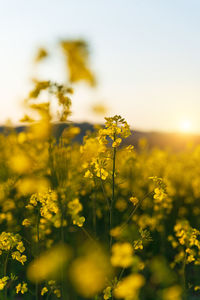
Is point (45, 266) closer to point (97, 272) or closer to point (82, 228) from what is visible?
point (97, 272)

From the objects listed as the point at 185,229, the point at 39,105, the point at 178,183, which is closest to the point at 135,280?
the point at 39,105

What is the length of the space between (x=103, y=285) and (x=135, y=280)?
43.4 inches

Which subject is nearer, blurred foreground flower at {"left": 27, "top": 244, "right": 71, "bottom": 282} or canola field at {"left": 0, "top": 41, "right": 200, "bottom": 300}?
canola field at {"left": 0, "top": 41, "right": 200, "bottom": 300}

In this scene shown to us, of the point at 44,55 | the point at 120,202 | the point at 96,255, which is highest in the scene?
the point at 44,55

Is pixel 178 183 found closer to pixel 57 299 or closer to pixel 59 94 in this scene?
pixel 57 299

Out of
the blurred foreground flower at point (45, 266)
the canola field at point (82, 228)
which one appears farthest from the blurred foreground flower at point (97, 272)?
the blurred foreground flower at point (45, 266)

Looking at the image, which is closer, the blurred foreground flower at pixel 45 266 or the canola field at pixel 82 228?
the canola field at pixel 82 228

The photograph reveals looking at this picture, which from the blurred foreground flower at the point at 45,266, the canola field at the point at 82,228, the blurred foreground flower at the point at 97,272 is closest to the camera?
the canola field at the point at 82,228

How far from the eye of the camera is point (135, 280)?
1.12m

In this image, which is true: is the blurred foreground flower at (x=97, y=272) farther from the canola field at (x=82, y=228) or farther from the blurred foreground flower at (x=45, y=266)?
the blurred foreground flower at (x=45, y=266)

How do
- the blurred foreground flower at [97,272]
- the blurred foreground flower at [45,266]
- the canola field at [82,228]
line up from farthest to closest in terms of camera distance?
the blurred foreground flower at [45,266] < the blurred foreground flower at [97,272] < the canola field at [82,228]

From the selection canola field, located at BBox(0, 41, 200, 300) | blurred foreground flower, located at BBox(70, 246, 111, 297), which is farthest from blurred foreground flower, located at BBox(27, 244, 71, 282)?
blurred foreground flower, located at BBox(70, 246, 111, 297)

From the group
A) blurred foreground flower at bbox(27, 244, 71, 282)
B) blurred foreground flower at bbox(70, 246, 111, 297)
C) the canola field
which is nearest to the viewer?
the canola field

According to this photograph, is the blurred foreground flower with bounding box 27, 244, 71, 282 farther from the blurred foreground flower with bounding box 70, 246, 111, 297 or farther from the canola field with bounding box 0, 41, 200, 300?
the blurred foreground flower with bounding box 70, 246, 111, 297
